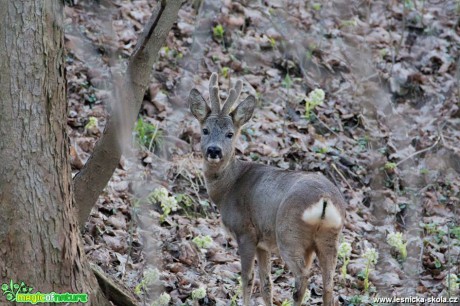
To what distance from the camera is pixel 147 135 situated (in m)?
9.31

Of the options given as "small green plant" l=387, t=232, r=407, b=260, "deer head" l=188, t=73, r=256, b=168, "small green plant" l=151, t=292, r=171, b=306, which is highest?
"deer head" l=188, t=73, r=256, b=168

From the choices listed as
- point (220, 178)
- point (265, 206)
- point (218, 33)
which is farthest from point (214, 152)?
point (218, 33)

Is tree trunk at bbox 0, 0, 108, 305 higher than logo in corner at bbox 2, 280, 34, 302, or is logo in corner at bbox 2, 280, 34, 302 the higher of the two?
tree trunk at bbox 0, 0, 108, 305

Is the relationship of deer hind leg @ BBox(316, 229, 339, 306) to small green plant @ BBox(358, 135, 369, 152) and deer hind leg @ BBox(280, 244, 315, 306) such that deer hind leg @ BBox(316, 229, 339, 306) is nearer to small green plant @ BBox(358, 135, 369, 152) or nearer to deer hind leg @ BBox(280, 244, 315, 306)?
deer hind leg @ BBox(280, 244, 315, 306)

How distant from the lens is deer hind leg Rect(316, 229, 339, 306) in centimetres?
642

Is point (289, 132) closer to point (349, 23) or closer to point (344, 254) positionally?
point (344, 254)

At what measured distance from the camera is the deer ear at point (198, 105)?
7945 millimetres

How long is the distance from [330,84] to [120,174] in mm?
3991

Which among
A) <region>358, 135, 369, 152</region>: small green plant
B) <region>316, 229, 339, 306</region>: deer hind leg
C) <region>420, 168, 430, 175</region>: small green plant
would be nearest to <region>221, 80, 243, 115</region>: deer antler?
<region>316, 229, 339, 306</region>: deer hind leg

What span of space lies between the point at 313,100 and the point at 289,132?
0.52 m

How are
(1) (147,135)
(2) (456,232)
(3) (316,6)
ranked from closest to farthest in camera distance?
(2) (456,232) → (1) (147,135) → (3) (316,6)

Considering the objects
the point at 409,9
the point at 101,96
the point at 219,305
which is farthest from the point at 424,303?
the point at 409,9

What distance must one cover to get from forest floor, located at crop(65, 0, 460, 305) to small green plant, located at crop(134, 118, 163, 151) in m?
0.02

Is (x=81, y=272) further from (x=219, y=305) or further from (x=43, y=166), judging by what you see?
(x=219, y=305)
